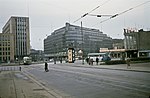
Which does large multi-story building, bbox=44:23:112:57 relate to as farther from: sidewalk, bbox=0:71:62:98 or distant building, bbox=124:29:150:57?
sidewalk, bbox=0:71:62:98

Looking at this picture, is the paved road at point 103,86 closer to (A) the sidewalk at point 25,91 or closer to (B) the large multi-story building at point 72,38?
(A) the sidewalk at point 25,91

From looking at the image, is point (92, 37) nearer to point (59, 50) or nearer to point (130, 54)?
point (130, 54)

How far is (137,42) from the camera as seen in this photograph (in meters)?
95.8

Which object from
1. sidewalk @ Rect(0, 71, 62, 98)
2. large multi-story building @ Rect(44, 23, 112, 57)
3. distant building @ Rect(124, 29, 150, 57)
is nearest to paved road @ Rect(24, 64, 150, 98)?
sidewalk @ Rect(0, 71, 62, 98)

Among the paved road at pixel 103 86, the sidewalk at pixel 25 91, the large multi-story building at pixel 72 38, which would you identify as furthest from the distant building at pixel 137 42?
the sidewalk at pixel 25 91

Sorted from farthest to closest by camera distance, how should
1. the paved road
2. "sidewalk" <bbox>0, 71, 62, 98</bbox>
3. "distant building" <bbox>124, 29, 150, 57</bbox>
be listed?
"distant building" <bbox>124, 29, 150, 57</bbox>
"sidewalk" <bbox>0, 71, 62, 98</bbox>
the paved road

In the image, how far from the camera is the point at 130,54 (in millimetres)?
102875

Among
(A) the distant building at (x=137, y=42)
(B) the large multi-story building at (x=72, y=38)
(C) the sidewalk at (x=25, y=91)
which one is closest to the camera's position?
(C) the sidewalk at (x=25, y=91)

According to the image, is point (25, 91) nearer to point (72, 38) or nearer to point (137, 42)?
point (137, 42)

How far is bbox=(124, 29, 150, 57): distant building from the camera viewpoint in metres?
93.0

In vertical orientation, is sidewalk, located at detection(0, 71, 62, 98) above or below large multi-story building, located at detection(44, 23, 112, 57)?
below

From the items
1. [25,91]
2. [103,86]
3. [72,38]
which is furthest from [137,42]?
[25,91]

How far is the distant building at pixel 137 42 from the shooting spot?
9300 cm

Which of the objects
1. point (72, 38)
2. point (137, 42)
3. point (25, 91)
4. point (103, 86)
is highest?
point (72, 38)
